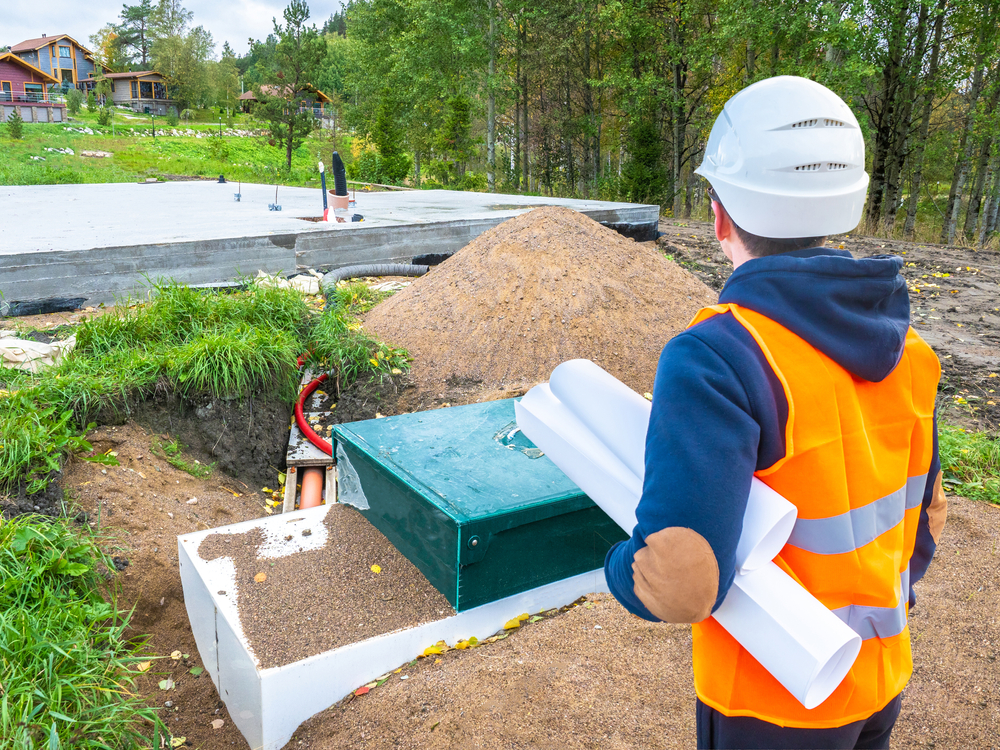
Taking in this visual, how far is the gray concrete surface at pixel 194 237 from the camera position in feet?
18.4

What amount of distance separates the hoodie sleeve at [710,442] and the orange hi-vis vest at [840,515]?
0.03 metres

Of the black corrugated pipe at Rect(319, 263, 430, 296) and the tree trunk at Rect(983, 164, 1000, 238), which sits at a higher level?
the tree trunk at Rect(983, 164, 1000, 238)

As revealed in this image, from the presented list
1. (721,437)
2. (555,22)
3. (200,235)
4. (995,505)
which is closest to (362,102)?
(555,22)

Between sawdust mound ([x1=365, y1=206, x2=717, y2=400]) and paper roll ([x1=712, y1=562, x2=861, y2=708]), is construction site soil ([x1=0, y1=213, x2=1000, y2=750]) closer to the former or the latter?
paper roll ([x1=712, y1=562, x2=861, y2=708])

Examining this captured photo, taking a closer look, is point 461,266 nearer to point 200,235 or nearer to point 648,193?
point 200,235

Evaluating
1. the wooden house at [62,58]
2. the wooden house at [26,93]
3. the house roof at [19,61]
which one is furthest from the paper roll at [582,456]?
the wooden house at [62,58]

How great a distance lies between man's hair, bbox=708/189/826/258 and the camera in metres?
1.06

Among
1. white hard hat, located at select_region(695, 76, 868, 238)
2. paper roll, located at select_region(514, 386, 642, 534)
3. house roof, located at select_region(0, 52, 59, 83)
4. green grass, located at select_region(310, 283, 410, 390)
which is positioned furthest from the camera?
A: house roof, located at select_region(0, 52, 59, 83)

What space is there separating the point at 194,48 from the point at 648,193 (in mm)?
41262

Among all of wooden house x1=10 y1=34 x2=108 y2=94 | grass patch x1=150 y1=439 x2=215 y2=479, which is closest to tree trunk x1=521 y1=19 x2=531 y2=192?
grass patch x1=150 y1=439 x2=215 y2=479

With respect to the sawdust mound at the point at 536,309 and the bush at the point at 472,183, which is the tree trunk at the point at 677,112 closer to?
the bush at the point at 472,183

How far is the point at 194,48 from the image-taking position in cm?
4659

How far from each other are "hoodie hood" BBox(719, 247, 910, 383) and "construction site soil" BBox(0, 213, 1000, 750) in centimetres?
155

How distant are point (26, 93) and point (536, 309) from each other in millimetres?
49565
